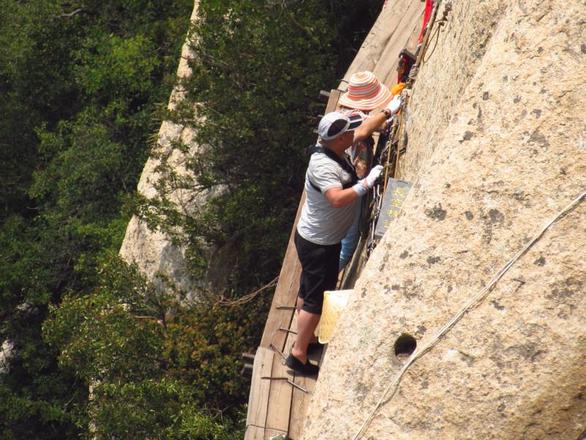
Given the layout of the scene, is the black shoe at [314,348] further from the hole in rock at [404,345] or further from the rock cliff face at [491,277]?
the hole in rock at [404,345]

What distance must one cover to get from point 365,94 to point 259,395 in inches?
87.9

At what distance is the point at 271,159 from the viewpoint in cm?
1198

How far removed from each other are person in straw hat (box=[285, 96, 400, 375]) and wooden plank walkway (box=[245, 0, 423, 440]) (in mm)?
307

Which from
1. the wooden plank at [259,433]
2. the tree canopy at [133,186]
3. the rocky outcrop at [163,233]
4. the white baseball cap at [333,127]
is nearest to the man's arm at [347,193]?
the white baseball cap at [333,127]

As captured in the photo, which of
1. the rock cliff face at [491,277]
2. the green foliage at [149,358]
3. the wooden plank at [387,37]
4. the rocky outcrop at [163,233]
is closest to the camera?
the rock cliff face at [491,277]

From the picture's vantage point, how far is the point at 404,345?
4.64 meters

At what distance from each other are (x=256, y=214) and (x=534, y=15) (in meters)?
7.26

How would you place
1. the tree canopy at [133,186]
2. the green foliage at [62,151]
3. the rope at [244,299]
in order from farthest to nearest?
the green foliage at [62,151]
the rope at [244,299]
the tree canopy at [133,186]

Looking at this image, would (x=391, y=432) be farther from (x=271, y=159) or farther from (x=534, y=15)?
(x=271, y=159)

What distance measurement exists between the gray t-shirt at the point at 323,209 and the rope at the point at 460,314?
2.01 metres

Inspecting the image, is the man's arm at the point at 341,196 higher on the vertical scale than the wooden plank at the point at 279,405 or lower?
higher

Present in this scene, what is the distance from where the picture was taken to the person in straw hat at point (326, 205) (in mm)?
6414

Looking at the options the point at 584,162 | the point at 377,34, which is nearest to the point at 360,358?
the point at 584,162

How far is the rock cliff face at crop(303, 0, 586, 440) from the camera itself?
4344 mm
